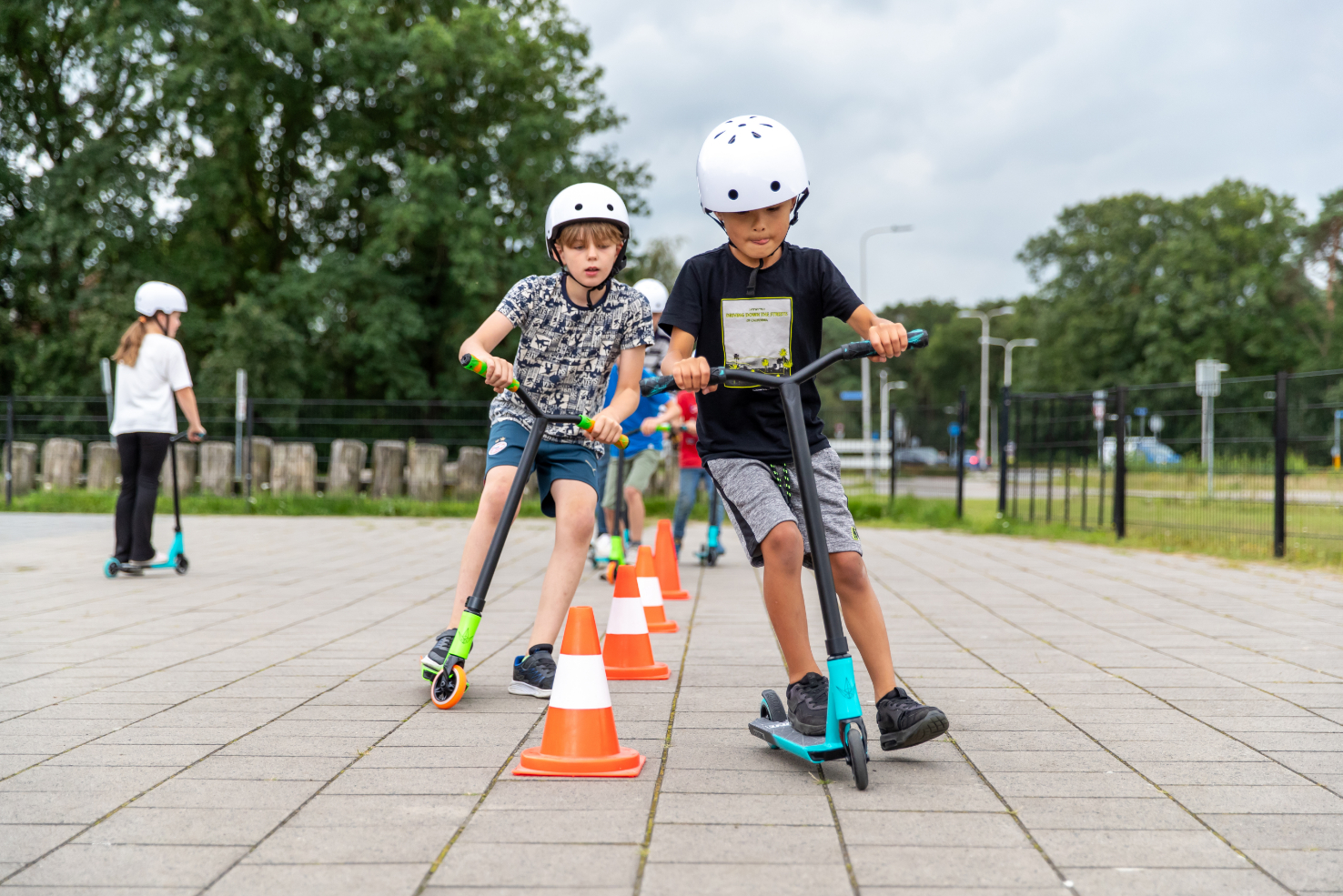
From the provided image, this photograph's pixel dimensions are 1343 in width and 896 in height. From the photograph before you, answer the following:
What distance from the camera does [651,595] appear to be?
575cm

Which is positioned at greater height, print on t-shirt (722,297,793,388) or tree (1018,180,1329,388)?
tree (1018,180,1329,388)

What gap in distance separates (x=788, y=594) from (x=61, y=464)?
16540 millimetres

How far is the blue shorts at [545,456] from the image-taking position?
4262 millimetres

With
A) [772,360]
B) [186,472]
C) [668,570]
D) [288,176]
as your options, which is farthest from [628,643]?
[288,176]

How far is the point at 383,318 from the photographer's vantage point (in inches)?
925

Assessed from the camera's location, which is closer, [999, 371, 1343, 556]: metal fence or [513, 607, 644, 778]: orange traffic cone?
[513, 607, 644, 778]: orange traffic cone

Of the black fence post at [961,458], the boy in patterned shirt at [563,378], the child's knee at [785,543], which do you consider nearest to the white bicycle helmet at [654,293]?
the boy in patterned shirt at [563,378]

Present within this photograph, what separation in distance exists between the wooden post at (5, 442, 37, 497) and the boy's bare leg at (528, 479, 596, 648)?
15494 mm

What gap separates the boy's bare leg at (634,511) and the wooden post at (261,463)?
9182 mm

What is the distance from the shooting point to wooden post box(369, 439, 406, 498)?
1588 centimetres

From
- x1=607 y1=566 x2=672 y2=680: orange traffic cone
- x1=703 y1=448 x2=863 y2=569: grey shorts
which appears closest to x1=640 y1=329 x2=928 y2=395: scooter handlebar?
x1=703 y1=448 x2=863 y2=569: grey shorts

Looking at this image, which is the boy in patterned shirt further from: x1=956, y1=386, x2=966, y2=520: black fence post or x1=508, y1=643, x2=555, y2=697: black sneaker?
x1=956, y1=386, x2=966, y2=520: black fence post

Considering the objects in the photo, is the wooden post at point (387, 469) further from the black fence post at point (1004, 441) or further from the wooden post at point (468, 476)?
the black fence post at point (1004, 441)

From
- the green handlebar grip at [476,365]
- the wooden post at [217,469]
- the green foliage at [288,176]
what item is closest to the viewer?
the green handlebar grip at [476,365]
